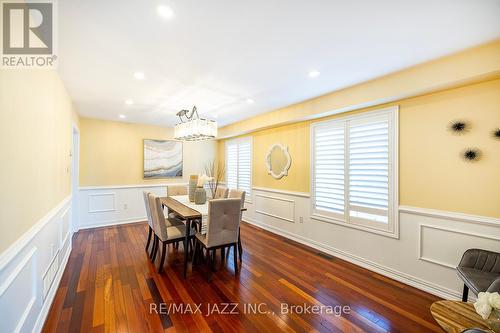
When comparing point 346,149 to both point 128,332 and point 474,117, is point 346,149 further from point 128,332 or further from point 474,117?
point 128,332

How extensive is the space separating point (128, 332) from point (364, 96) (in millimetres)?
3541

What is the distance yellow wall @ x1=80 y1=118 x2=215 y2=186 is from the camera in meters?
4.71

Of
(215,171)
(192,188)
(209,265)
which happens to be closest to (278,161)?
(192,188)

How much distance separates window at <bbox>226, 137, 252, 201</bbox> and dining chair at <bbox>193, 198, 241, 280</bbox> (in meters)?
2.42

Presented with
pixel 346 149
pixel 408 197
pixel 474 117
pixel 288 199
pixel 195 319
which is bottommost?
pixel 195 319

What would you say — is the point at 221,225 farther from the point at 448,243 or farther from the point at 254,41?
the point at 448,243

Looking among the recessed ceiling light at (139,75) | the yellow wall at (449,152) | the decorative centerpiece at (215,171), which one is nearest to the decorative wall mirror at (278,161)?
the yellow wall at (449,152)

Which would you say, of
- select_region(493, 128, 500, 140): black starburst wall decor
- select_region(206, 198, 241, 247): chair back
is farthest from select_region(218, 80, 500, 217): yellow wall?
select_region(206, 198, 241, 247): chair back

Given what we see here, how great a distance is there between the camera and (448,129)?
233 cm

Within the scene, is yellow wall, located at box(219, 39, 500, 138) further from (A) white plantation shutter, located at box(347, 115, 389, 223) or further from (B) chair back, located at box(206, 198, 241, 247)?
(B) chair back, located at box(206, 198, 241, 247)

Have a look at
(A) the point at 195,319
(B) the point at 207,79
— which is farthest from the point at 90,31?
(A) the point at 195,319

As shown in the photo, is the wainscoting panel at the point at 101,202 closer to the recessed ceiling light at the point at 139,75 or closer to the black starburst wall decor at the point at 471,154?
the recessed ceiling light at the point at 139,75

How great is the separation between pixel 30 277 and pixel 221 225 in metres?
1.69

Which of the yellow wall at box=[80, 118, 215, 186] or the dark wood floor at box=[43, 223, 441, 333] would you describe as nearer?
the dark wood floor at box=[43, 223, 441, 333]
